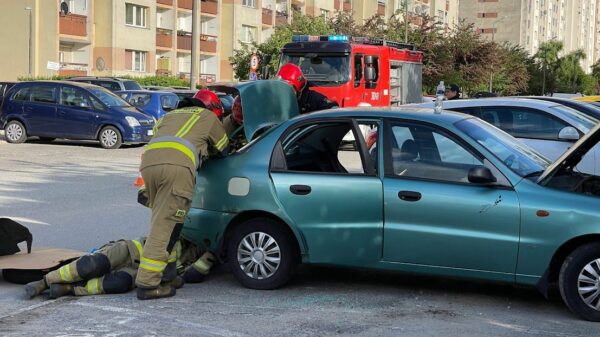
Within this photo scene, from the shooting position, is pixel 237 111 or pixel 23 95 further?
pixel 23 95

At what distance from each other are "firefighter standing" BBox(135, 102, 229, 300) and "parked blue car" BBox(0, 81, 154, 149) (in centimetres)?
1490

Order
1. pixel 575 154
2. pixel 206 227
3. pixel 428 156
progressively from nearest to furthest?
pixel 428 156 < pixel 575 154 < pixel 206 227

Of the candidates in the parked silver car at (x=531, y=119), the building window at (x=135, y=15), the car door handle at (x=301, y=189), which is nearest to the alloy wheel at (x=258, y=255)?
the car door handle at (x=301, y=189)

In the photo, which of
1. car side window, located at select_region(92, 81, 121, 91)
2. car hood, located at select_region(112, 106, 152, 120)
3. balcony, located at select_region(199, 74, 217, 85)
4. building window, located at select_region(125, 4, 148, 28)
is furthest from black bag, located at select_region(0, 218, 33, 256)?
balcony, located at select_region(199, 74, 217, 85)

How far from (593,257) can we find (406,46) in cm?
1982

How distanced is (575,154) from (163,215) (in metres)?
3.26

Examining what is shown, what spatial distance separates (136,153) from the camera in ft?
66.8

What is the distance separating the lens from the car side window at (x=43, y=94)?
2150cm

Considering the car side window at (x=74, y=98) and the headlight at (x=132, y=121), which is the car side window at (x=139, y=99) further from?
the car side window at (x=74, y=98)

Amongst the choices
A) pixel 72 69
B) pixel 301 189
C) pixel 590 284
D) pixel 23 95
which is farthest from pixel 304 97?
pixel 72 69

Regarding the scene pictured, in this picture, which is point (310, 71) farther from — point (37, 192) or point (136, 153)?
point (37, 192)

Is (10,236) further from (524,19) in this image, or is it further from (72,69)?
(524,19)

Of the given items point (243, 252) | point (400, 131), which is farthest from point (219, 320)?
point (400, 131)

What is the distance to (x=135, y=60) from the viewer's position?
5059 cm
